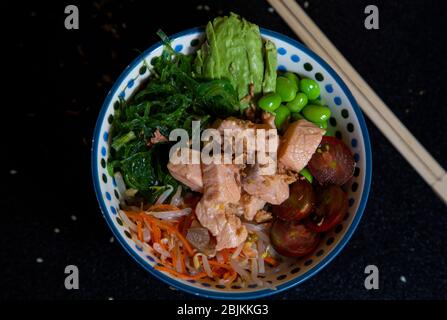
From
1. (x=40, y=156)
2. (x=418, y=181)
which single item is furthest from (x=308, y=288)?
(x=40, y=156)

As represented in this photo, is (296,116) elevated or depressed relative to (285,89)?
depressed

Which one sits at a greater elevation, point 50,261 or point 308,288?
point 50,261

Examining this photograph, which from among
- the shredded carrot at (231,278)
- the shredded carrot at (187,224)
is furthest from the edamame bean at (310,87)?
the shredded carrot at (231,278)

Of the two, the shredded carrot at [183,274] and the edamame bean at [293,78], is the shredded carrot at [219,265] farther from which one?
the edamame bean at [293,78]

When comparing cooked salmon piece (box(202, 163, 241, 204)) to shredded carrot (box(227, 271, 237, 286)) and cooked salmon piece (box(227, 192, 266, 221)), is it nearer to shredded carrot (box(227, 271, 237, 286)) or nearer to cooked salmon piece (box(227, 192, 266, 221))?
cooked salmon piece (box(227, 192, 266, 221))

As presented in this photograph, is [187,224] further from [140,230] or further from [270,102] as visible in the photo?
[270,102]

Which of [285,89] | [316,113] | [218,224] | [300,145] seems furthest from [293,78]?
[218,224]
